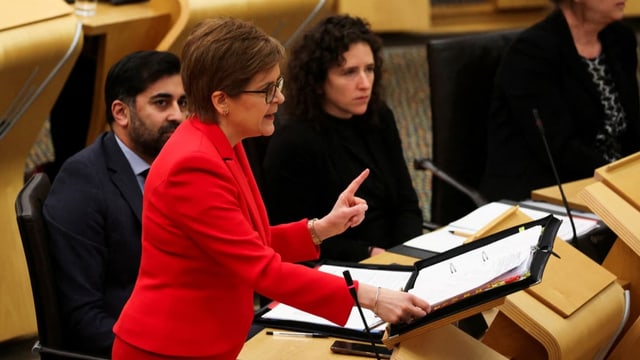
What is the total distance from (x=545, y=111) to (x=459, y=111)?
0.98 feet

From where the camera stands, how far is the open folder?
1585 millimetres

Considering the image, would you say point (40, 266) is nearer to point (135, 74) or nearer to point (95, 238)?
point (95, 238)

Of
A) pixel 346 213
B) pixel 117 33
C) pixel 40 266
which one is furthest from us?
pixel 117 33

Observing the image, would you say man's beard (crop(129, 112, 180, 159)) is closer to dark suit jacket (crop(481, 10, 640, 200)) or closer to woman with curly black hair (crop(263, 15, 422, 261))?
woman with curly black hair (crop(263, 15, 422, 261))

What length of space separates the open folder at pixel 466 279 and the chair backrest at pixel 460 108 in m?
1.41

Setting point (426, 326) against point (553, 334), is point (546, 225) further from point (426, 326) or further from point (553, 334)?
point (426, 326)

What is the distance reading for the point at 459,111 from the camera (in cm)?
346

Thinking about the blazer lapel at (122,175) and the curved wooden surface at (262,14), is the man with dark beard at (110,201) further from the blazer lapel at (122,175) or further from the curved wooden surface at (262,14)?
the curved wooden surface at (262,14)

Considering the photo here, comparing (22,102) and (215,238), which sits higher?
(215,238)

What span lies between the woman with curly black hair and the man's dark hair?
49 cm

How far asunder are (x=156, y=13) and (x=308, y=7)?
2.64 feet

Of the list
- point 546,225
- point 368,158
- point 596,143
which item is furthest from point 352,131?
point 546,225

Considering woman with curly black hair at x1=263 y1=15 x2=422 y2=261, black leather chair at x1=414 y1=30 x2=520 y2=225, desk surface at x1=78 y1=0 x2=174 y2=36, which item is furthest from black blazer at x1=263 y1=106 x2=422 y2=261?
desk surface at x1=78 y1=0 x2=174 y2=36

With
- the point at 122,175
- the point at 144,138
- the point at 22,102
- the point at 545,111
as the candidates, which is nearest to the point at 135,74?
the point at 144,138
